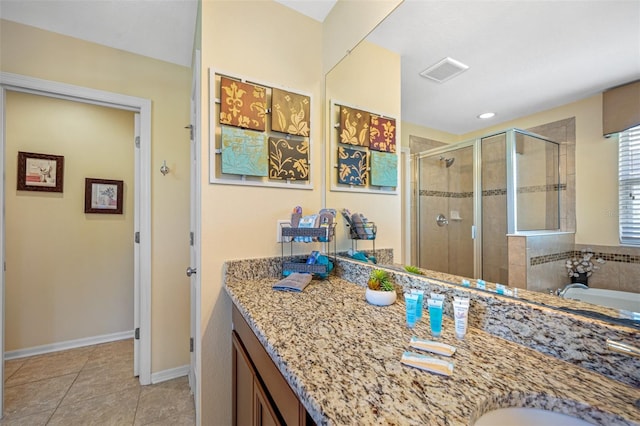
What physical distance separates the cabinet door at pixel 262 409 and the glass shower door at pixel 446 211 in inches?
27.8

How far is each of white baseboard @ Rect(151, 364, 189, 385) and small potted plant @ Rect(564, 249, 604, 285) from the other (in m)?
2.41

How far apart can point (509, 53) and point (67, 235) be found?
3432mm

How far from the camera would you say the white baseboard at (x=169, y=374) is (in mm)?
1861

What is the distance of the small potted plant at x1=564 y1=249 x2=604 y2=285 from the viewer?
0.56 m

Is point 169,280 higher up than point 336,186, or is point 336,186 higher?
point 336,186

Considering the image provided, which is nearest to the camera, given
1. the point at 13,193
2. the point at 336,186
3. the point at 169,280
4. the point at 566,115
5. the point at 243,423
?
the point at 566,115

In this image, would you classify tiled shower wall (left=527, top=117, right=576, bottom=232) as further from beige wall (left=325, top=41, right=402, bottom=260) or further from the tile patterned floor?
the tile patterned floor

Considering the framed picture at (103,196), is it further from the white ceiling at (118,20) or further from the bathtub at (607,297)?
the bathtub at (607,297)

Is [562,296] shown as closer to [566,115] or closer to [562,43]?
[566,115]

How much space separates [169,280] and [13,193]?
163 cm

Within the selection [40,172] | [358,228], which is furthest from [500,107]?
[40,172]

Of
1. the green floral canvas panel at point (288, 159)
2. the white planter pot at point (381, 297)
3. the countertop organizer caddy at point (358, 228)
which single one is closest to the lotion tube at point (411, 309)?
the white planter pot at point (381, 297)

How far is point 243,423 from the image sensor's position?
3.26 feet

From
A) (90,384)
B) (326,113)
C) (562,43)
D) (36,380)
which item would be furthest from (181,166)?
(562,43)
